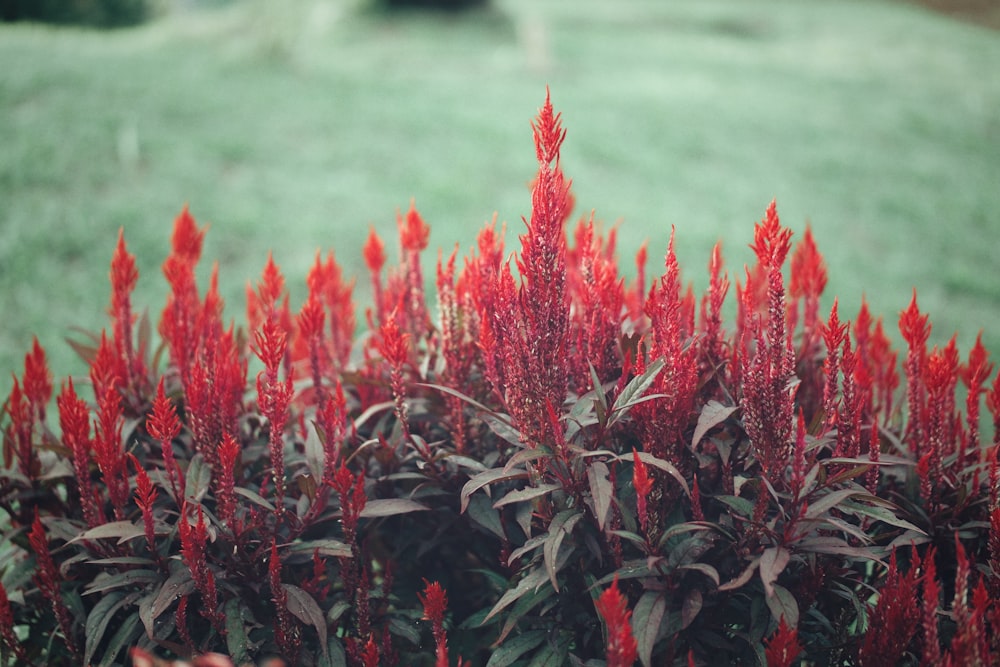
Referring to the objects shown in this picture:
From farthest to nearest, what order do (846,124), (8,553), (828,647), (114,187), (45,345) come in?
(846,124)
(114,187)
(45,345)
(8,553)
(828,647)

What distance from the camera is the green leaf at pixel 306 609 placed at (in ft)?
5.37

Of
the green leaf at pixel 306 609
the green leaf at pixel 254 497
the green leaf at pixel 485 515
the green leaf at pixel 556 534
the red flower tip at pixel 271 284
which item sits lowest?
the green leaf at pixel 306 609

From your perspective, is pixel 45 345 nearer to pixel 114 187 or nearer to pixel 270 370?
pixel 114 187

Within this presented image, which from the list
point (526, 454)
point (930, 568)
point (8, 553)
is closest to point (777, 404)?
point (930, 568)

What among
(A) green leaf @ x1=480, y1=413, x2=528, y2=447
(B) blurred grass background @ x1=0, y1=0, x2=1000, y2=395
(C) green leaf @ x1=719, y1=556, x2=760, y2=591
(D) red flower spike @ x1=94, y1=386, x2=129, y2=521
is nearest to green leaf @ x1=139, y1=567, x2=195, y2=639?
(D) red flower spike @ x1=94, y1=386, x2=129, y2=521

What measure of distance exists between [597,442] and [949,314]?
20.1ft

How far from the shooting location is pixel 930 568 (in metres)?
1.44

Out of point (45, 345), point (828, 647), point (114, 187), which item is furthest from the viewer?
point (114, 187)

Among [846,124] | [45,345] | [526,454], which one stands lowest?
[45,345]

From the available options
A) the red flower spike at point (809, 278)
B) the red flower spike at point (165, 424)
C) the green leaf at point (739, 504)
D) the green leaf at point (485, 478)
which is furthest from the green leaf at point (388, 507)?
the red flower spike at point (809, 278)

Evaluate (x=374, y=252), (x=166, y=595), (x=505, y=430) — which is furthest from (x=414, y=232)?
(x=166, y=595)

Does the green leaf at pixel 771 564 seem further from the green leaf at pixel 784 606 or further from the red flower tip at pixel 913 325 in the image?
the red flower tip at pixel 913 325

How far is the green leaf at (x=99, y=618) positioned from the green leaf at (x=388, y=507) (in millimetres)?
559

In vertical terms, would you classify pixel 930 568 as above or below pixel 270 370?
below
